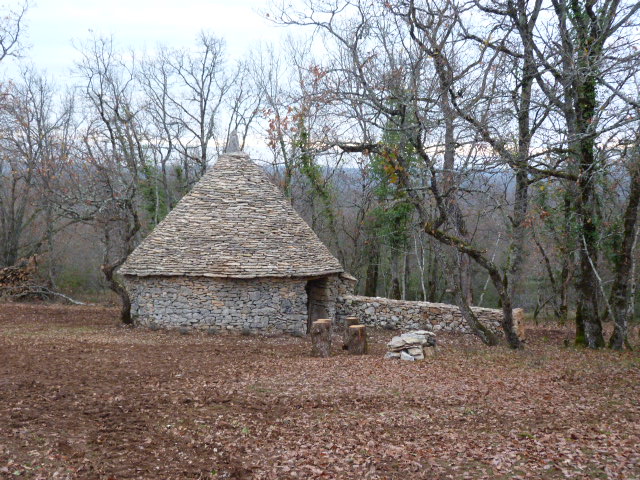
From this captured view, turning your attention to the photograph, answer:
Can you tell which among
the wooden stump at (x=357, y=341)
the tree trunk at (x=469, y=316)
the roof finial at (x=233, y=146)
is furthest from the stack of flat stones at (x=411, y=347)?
the roof finial at (x=233, y=146)

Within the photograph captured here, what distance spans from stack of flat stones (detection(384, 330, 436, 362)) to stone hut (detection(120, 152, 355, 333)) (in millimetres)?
3997

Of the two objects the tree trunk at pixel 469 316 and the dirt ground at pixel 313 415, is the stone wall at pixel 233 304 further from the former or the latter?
→ the tree trunk at pixel 469 316

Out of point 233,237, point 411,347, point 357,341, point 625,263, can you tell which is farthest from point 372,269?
point 625,263

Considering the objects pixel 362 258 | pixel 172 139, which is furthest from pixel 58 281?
pixel 362 258

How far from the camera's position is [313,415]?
23.4ft

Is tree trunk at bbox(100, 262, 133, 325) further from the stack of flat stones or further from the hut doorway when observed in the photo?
the stack of flat stones

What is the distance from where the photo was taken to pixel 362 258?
2716cm

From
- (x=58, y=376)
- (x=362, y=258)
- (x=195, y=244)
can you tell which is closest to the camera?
(x=58, y=376)

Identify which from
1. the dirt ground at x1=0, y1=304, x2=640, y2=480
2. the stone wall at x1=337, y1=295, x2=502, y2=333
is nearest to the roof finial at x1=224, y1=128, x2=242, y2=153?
the stone wall at x1=337, y1=295, x2=502, y2=333

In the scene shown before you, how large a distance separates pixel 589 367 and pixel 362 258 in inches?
703

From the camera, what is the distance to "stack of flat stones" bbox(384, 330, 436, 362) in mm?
10844

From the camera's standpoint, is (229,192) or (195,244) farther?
(229,192)

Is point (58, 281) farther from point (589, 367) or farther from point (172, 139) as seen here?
point (589, 367)

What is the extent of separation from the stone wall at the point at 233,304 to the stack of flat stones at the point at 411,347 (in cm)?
400
